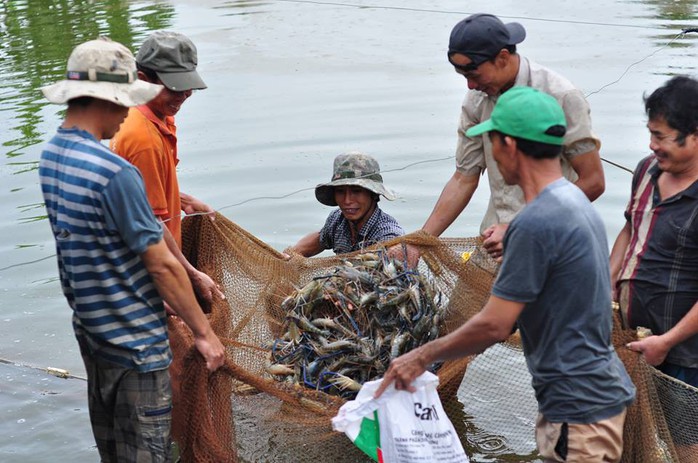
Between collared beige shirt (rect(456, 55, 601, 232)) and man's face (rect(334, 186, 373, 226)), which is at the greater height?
collared beige shirt (rect(456, 55, 601, 232))

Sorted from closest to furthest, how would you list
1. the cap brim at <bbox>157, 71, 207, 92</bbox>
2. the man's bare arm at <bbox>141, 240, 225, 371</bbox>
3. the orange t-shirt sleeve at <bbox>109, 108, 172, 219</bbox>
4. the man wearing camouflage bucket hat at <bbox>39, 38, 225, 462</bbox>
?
1. the man wearing camouflage bucket hat at <bbox>39, 38, 225, 462</bbox>
2. the man's bare arm at <bbox>141, 240, 225, 371</bbox>
3. the orange t-shirt sleeve at <bbox>109, 108, 172, 219</bbox>
4. the cap brim at <bbox>157, 71, 207, 92</bbox>

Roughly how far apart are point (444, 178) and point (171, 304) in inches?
262

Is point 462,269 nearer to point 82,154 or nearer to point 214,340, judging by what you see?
point 214,340

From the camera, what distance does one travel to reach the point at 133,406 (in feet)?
13.6

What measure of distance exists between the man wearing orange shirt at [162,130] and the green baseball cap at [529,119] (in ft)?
6.44

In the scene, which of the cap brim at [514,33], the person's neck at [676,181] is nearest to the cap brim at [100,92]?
the cap brim at [514,33]

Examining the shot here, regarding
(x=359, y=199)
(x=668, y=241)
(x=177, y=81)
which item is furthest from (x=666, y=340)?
(x=177, y=81)

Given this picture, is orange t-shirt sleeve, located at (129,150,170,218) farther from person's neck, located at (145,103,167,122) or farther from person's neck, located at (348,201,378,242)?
person's neck, located at (348,201,378,242)

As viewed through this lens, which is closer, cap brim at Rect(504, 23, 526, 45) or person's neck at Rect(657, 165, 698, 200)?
person's neck at Rect(657, 165, 698, 200)

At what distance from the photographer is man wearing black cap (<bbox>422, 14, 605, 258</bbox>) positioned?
4.80 meters

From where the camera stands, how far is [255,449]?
5.90 metres

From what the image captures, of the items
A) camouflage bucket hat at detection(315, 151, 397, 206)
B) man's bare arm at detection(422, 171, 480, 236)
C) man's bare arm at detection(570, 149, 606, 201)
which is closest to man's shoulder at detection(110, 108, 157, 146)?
camouflage bucket hat at detection(315, 151, 397, 206)

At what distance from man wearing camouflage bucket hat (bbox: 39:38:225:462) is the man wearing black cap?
5.20ft

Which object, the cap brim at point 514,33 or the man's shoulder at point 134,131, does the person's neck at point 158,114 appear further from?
the cap brim at point 514,33
